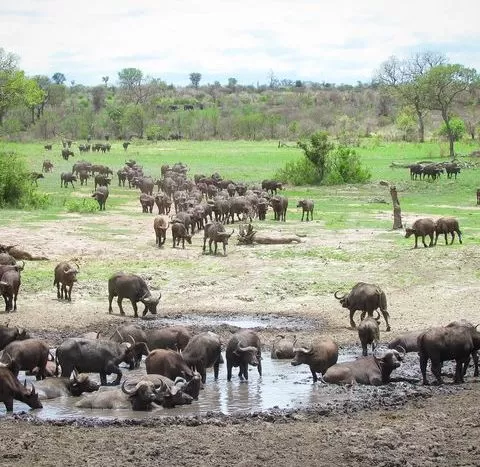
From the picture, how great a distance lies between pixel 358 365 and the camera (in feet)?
52.4

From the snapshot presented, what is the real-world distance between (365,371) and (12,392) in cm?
566

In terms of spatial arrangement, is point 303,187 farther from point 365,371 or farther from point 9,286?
point 365,371

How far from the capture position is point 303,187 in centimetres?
5716

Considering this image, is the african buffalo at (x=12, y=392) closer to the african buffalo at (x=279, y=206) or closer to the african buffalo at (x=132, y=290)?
the african buffalo at (x=132, y=290)

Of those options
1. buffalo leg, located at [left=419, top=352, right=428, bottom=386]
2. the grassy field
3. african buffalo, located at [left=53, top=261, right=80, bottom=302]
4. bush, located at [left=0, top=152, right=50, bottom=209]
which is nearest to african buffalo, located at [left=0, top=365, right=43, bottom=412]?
buffalo leg, located at [left=419, top=352, right=428, bottom=386]

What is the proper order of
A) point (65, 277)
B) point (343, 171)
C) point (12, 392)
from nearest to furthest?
point (12, 392) < point (65, 277) < point (343, 171)

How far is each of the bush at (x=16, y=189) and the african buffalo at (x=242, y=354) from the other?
26.9 metres

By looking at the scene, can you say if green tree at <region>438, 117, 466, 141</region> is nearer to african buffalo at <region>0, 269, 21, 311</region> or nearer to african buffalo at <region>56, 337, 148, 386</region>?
african buffalo at <region>0, 269, 21, 311</region>

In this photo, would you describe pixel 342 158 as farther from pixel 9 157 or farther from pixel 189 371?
pixel 189 371

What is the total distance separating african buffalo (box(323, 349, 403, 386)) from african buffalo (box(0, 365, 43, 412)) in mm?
4759

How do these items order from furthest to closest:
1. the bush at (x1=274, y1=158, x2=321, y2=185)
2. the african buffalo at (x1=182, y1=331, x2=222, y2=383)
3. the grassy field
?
the bush at (x1=274, y1=158, x2=321, y2=185) < the grassy field < the african buffalo at (x1=182, y1=331, x2=222, y2=383)

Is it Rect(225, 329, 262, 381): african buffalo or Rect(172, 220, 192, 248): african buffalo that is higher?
Rect(172, 220, 192, 248): african buffalo

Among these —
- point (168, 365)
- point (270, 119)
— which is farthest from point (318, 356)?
point (270, 119)

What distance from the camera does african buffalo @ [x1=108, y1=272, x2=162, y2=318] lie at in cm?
2159
